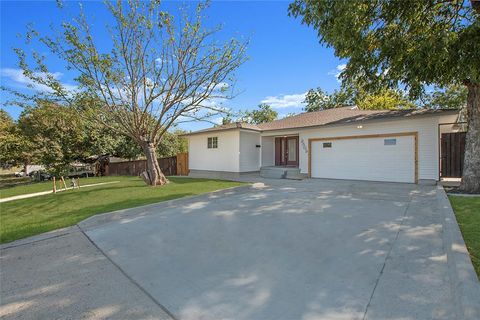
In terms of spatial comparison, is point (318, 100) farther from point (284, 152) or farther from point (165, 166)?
point (165, 166)

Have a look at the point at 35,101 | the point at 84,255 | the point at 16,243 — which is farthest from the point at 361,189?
the point at 35,101

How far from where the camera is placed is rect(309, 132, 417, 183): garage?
1073cm

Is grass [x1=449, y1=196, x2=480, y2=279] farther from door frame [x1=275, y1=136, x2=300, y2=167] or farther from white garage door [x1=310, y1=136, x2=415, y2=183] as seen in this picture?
door frame [x1=275, y1=136, x2=300, y2=167]

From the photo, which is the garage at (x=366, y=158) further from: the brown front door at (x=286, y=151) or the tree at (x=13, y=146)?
the tree at (x=13, y=146)

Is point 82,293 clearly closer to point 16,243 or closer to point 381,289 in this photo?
point 16,243

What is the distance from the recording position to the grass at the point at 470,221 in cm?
334

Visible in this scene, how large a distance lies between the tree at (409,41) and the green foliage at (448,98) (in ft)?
46.8

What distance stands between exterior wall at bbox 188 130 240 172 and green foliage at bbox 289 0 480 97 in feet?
25.6

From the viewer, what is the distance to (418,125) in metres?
10.4

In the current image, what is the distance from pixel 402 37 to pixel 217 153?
11.0 m

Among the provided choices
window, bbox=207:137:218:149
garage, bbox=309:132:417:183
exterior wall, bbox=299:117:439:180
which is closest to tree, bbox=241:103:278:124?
window, bbox=207:137:218:149

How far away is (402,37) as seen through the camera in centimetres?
731

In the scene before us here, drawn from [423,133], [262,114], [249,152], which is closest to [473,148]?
[423,133]

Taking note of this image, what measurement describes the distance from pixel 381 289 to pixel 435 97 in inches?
982
